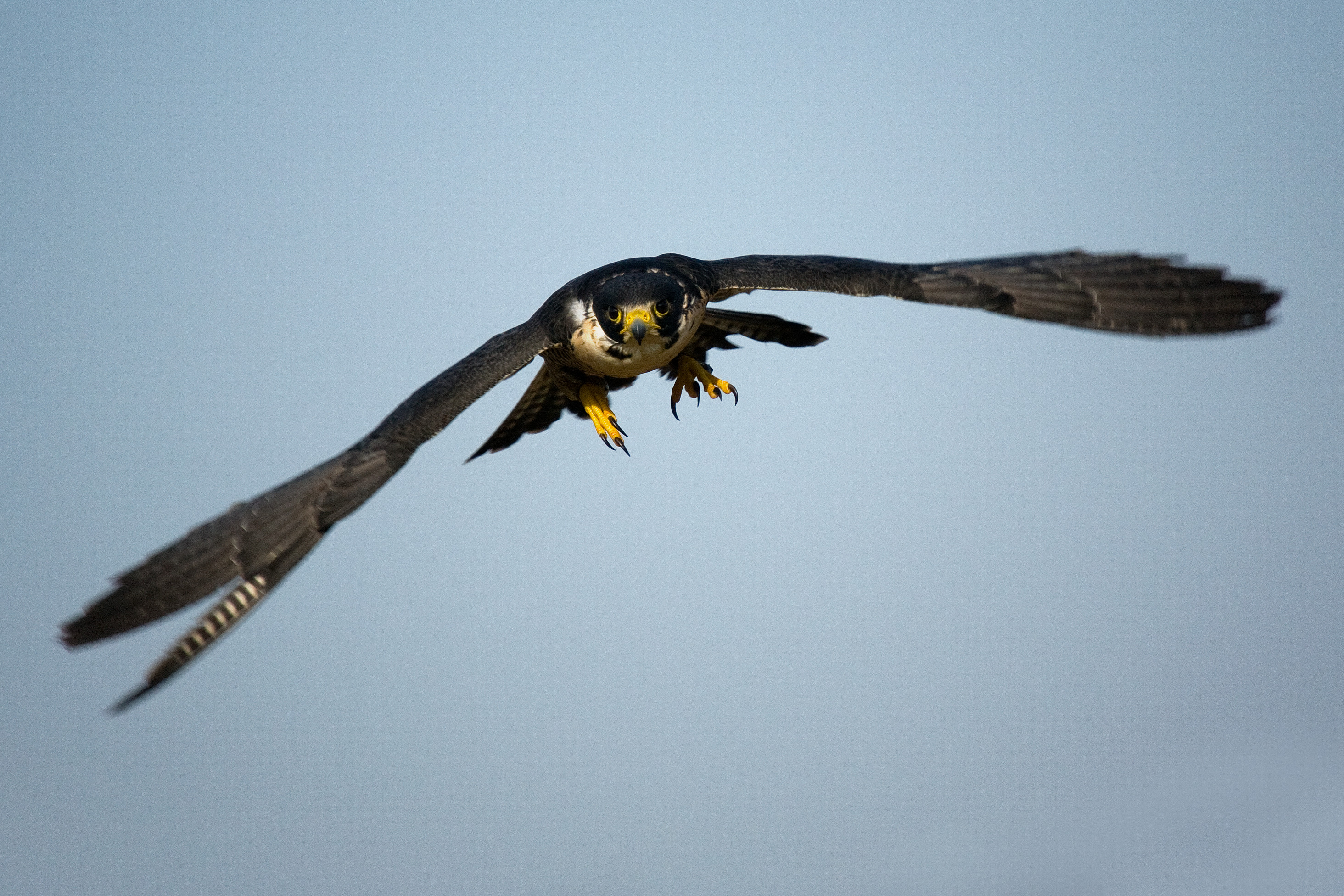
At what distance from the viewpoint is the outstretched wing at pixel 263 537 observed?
835 centimetres

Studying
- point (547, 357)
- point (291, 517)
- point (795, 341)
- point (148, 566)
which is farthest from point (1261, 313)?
point (148, 566)

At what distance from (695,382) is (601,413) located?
1.13 metres

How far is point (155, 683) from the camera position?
8070 millimetres

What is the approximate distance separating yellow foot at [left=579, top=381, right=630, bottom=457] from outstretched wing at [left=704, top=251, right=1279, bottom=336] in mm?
1708

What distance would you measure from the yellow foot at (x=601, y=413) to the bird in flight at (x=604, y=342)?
0.5 inches

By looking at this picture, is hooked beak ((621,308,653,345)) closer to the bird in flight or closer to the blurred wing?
the bird in flight

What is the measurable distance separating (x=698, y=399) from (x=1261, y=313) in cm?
520

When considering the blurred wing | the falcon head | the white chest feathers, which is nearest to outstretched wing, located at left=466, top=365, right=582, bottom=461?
the blurred wing

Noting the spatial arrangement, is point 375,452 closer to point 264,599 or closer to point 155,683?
point 264,599

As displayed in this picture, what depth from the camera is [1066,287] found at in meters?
10.9

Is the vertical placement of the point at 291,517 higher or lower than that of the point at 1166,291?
lower

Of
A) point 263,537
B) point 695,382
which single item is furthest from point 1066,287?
point 263,537

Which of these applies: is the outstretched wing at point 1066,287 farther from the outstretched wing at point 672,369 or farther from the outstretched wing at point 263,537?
the outstretched wing at point 263,537

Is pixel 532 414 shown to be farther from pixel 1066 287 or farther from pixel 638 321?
pixel 1066 287
